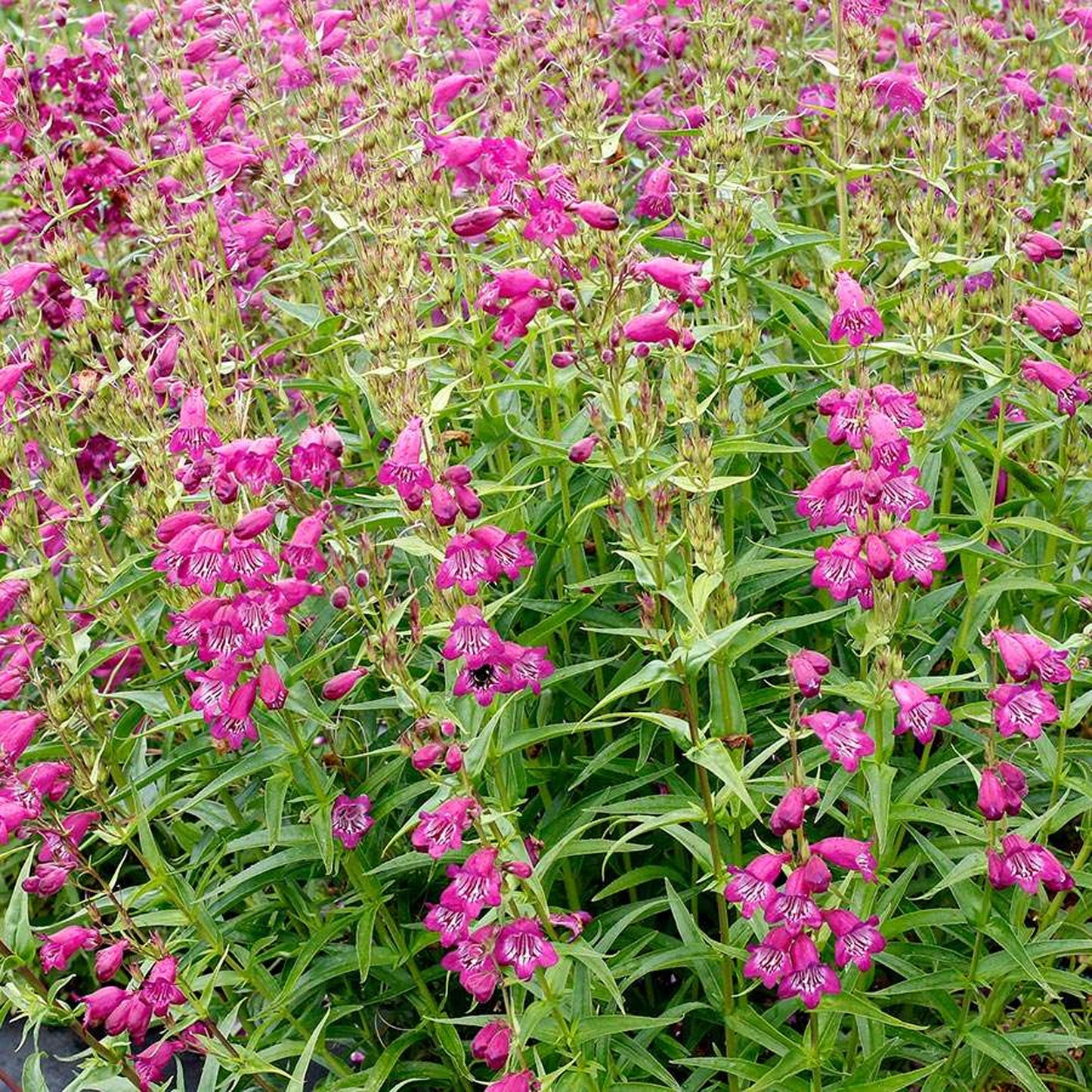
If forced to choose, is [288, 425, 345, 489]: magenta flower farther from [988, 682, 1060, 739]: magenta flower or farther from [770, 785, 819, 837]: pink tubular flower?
[988, 682, 1060, 739]: magenta flower

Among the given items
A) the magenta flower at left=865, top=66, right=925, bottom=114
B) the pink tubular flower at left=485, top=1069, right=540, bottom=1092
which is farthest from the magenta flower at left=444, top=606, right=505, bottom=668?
the magenta flower at left=865, top=66, right=925, bottom=114

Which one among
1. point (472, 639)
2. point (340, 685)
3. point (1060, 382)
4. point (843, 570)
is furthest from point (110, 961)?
point (1060, 382)

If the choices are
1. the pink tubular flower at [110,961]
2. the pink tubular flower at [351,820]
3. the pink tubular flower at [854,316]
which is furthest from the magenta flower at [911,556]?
the pink tubular flower at [110,961]

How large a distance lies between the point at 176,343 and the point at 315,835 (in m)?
1.61

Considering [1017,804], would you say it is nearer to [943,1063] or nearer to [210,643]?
[943,1063]

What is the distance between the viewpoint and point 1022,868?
3.46 m

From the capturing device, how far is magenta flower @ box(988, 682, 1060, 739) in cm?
331

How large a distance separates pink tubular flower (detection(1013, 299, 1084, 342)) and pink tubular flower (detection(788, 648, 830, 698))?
4.38 ft

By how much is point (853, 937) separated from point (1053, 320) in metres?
1.88

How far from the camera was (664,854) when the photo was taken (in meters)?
4.71

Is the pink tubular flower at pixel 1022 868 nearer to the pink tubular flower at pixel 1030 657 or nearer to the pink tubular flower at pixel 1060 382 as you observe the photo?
the pink tubular flower at pixel 1030 657

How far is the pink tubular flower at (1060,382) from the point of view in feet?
13.2

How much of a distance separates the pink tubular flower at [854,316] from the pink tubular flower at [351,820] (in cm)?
201

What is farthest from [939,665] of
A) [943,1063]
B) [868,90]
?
[868,90]
